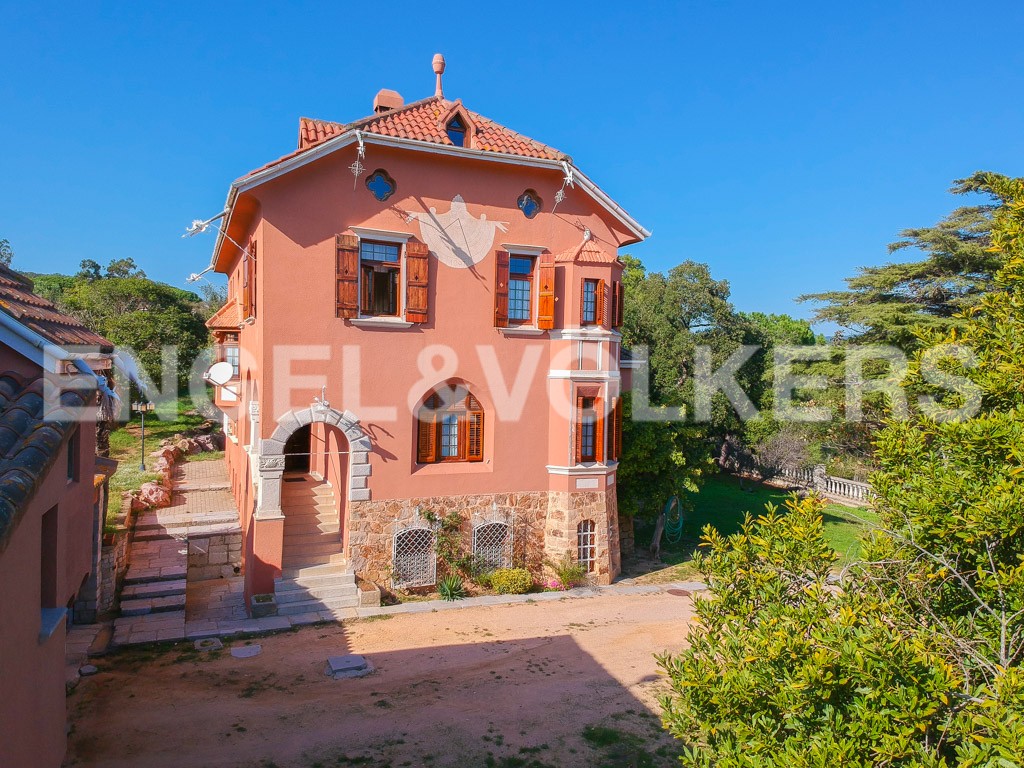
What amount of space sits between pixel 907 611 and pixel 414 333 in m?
11.7

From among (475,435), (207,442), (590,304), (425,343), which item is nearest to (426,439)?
(475,435)

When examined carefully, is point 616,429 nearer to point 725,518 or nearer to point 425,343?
point 425,343

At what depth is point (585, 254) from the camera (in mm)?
15766

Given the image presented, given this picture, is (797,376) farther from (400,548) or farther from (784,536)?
(784,536)

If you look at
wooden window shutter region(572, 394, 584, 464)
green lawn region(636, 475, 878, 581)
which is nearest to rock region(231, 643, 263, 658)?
wooden window shutter region(572, 394, 584, 464)

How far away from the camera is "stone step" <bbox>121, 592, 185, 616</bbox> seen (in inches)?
509

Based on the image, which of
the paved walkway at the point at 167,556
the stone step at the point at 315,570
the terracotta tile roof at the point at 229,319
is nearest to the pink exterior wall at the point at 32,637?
the paved walkway at the point at 167,556

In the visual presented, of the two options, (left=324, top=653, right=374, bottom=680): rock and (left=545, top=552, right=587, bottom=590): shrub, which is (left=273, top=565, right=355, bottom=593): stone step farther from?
(left=545, top=552, right=587, bottom=590): shrub

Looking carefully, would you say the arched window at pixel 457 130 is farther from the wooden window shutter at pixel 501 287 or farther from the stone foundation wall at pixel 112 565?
the stone foundation wall at pixel 112 565

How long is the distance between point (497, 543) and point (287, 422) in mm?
5723

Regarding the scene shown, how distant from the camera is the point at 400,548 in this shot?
14.6 metres

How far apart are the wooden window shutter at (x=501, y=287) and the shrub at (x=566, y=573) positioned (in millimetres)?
5986

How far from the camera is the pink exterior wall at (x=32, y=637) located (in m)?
4.47

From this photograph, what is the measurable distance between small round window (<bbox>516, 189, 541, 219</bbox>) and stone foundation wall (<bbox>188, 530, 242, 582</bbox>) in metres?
10.9
